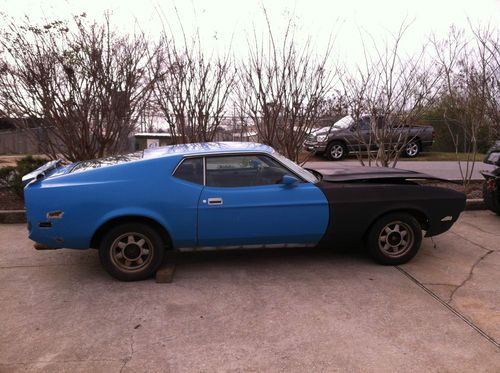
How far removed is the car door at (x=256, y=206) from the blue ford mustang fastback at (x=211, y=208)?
0.01 metres

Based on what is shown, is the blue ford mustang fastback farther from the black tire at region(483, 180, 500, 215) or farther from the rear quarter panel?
the black tire at region(483, 180, 500, 215)

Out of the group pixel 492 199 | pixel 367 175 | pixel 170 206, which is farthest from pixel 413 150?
pixel 170 206

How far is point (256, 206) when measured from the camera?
4.40m

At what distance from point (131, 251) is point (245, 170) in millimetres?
1436

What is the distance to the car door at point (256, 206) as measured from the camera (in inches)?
172

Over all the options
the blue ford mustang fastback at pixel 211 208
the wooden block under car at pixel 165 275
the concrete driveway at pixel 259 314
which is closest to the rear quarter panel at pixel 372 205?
the blue ford mustang fastback at pixel 211 208

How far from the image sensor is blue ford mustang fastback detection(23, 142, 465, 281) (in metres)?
4.23

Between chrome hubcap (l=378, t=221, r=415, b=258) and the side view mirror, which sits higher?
the side view mirror

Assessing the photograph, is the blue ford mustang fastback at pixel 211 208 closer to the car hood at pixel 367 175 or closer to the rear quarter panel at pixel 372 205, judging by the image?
the rear quarter panel at pixel 372 205

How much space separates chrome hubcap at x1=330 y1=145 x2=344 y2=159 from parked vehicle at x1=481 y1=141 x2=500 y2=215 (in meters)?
9.64

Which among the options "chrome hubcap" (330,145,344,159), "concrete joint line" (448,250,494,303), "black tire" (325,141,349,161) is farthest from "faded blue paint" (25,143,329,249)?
"chrome hubcap" (330,145,344,159)

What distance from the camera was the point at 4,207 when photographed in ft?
24.1

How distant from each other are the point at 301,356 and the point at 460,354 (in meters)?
1.11

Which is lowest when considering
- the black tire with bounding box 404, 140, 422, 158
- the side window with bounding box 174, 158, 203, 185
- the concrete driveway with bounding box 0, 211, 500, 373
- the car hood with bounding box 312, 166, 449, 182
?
the concrete driveway with bounding box 0, 211, 500, 373
